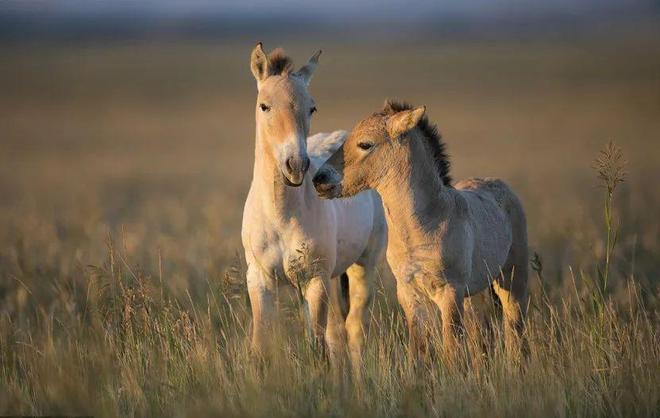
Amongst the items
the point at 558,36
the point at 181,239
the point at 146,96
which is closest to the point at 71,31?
the point at 146,96

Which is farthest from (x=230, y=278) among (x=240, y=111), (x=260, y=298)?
(x=240, y=111)

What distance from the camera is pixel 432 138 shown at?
7996mm

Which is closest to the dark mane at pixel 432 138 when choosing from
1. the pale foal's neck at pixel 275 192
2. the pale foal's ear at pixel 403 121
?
the pale foal's ear at pixel 403 121

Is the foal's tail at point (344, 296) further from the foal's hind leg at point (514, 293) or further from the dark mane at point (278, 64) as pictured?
the dark mane at point (278, 64)

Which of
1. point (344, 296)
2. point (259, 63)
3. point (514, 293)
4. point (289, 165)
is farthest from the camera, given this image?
point (344, 296)

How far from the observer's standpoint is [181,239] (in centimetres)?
1695

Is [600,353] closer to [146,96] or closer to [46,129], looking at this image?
[46,129]

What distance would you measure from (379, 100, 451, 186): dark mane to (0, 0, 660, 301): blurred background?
1886 mm

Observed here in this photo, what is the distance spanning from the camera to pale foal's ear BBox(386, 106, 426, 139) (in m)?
7.47

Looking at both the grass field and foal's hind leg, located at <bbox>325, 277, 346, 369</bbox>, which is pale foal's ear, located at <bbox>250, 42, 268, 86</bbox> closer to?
the grass field

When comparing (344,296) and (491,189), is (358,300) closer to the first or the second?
(344,296)

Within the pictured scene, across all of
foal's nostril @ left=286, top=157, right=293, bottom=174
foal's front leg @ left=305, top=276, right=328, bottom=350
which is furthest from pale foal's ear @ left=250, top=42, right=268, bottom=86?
foal's front leg @ left=305, top=276, right=328, bottom=350

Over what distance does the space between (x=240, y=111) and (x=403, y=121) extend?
3321 inches

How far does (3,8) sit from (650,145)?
38540 millimetres
